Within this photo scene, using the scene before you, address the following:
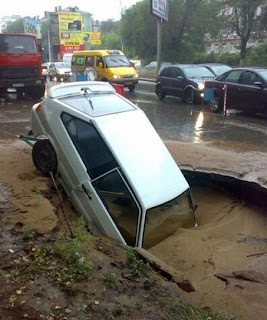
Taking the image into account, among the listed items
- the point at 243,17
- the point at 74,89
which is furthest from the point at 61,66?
the point at 74,89

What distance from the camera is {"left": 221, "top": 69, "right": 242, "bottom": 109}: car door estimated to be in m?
13.3

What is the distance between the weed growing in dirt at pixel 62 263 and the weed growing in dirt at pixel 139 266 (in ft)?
1.49

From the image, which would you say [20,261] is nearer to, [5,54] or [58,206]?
[58,206]

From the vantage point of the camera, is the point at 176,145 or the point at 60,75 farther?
the point at 60,75

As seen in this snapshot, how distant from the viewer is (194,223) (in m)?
5.83

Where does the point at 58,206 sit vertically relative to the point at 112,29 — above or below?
below

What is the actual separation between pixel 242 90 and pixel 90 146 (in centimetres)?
892

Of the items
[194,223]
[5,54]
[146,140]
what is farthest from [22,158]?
[5,54]

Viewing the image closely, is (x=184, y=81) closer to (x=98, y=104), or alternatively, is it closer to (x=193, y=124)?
(x=193, y=124)

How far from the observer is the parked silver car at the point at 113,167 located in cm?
507

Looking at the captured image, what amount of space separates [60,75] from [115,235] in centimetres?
2486

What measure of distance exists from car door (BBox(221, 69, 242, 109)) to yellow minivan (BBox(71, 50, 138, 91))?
7266 millimetres

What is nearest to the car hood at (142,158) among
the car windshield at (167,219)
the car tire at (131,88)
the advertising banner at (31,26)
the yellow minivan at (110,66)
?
the car windshield at (167,219)

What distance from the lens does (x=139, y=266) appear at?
12.7 ft
